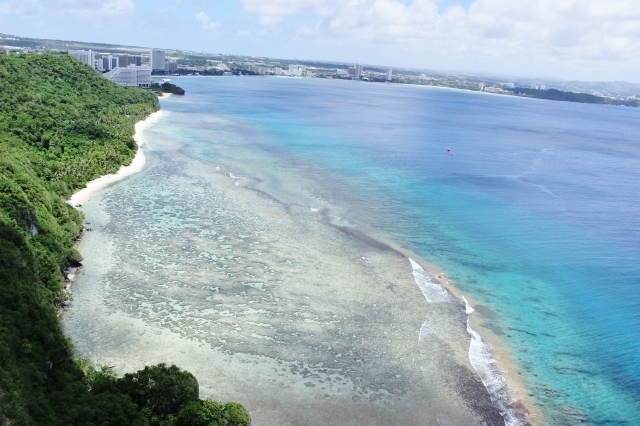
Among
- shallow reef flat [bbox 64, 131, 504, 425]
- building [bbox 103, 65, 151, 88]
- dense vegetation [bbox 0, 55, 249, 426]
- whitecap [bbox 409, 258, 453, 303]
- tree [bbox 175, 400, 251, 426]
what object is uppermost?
building [bbox 103, 65, 151, 88]

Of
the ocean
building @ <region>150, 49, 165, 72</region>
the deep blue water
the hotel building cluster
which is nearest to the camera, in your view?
the ocean

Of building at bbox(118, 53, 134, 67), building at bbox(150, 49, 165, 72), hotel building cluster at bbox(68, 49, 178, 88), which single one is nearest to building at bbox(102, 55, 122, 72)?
hotel building cluster at bbox(68, 49, 178, 88)

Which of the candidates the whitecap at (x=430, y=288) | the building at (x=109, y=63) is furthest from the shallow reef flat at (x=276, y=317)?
the building at (x=109, y=63)

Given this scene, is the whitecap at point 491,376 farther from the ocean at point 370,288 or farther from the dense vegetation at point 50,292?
the dense vegetation at point 50,292

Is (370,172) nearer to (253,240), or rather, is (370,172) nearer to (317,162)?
(317,162)

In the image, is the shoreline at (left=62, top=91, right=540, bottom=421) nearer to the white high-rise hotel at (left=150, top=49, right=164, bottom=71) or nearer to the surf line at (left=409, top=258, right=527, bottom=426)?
the surf line at (left=409, top=258, right=527, bottom=426)

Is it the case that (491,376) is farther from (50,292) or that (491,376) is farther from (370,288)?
(50,292)

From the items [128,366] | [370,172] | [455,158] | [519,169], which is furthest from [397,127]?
[128,366]
